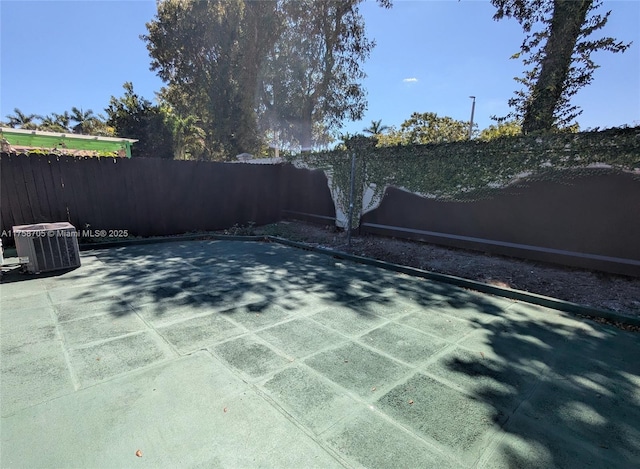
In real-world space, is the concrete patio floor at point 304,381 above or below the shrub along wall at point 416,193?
below

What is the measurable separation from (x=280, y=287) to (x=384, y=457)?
2597 mm

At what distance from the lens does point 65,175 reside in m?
5.63

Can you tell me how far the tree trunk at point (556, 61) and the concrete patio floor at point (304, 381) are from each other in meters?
6.05

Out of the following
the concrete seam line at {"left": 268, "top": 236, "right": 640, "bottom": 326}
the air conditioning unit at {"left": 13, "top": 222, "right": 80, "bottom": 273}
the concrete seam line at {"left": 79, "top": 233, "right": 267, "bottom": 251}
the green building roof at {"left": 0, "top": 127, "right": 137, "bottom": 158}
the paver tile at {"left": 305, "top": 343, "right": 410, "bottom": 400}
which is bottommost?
the concrete seam line at {"left": 268, "top": 236, "right": 640, "bottom": 326}

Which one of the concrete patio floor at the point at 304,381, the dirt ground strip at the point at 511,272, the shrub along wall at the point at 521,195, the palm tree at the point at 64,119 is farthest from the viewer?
the palm tree at the point at 64,119

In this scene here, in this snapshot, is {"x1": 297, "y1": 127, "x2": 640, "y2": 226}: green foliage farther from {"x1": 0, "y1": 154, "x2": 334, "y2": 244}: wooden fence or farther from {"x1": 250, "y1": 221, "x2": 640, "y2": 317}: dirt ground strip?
{"x1": 0, "y1": 154, "x2": 334, "y2": 244}: wooden fence

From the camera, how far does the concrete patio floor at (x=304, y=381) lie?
4.91 feet

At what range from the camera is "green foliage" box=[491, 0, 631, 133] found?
663 centimetres

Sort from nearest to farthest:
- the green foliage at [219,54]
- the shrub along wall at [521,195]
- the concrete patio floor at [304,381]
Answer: the concrete patio floor at [304,381] → the shrub along wall at [521,195] → the green foliage at [219,54]

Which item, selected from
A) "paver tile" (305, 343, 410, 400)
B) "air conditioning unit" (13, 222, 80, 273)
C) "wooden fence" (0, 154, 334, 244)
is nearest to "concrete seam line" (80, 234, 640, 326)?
"wooden fence" (0, 154, 334, 244)

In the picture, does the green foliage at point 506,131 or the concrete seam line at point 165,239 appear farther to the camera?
the concrete seam line at point 165,239

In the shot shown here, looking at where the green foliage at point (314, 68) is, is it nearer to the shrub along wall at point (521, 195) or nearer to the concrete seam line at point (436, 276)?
the shrub along wall at point (521, 195)

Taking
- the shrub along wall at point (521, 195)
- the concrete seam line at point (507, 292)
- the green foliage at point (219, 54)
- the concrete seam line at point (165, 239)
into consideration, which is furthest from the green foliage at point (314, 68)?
the concrete seam line at point (507, 292)

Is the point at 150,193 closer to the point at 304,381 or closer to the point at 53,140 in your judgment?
the point at 304,381
